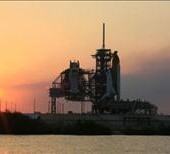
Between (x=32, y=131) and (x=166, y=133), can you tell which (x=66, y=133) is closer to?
(x=32, y=131)

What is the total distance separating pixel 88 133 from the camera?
182 m

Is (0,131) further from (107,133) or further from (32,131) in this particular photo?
(107,133)

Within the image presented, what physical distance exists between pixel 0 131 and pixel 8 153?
10499 centimetres

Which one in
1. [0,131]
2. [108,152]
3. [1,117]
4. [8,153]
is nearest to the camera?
[8,153]

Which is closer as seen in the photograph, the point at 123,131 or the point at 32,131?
the point at 32,131

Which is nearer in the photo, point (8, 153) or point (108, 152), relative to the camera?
point (8, 153)

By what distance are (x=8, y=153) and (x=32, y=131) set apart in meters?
107

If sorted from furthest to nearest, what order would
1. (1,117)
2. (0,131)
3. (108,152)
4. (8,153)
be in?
(1,117) → (0,131) → (108,152) → (8,153)

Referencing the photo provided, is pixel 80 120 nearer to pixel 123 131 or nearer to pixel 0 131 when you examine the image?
pixel 123 131

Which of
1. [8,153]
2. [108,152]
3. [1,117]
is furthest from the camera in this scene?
[1,117]

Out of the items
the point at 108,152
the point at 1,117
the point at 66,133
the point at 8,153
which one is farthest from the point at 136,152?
the point at 1,117

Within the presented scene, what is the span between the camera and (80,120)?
651 feet

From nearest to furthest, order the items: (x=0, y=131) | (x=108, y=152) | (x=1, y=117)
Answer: (x=108, y=152)
(x=0, y=131)
(x=1, y=117)

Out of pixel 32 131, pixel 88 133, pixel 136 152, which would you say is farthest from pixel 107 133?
pixel 136 152
